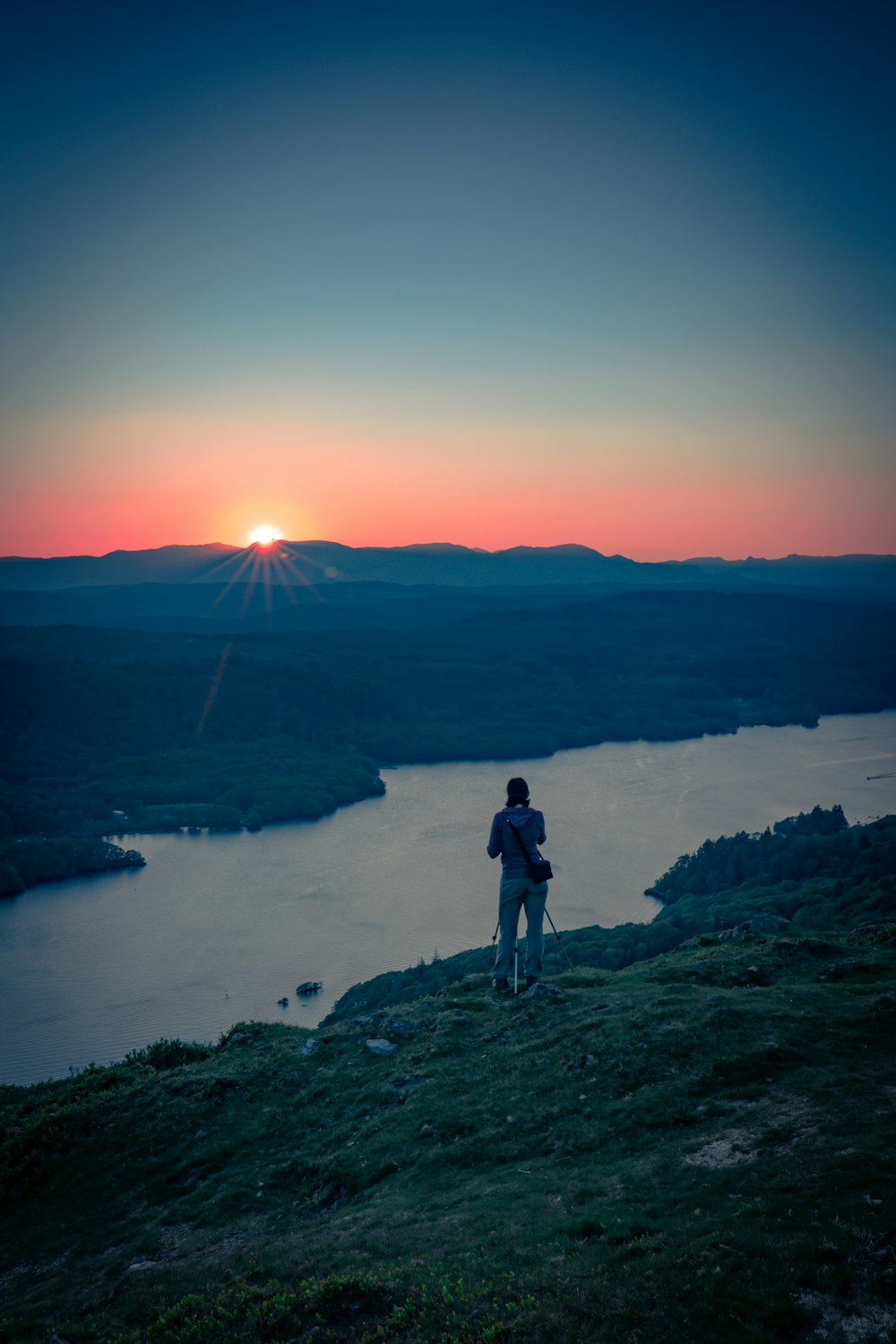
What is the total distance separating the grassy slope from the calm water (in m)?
41.8

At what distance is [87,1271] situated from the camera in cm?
1063

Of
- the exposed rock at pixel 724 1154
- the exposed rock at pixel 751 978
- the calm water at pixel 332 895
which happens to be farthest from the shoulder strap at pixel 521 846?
the calm water at pixel 332 895

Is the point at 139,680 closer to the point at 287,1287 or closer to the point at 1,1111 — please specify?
the point at 1,1111

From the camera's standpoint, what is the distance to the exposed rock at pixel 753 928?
63.2 feet

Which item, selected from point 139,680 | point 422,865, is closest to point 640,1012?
point 422,865

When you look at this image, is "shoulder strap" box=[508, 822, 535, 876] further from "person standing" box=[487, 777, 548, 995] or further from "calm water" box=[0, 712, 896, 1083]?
"calm water" box=[0, 712, 896, 1083]

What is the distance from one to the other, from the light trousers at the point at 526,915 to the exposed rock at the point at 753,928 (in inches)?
229

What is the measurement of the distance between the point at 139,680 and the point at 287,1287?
164293mm

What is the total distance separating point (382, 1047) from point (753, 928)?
1008 centimetres

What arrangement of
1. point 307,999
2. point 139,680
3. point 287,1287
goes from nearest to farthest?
point 287,1287
point 307,999
point 139,680

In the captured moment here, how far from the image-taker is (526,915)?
1387 cm

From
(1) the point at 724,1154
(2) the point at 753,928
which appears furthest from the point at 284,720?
(1) the point at 724,1154

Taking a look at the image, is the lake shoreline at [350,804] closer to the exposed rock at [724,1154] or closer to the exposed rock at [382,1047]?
the exposed rock at [382,1047]

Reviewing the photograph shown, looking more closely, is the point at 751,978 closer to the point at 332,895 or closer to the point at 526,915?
the point at 526,915
